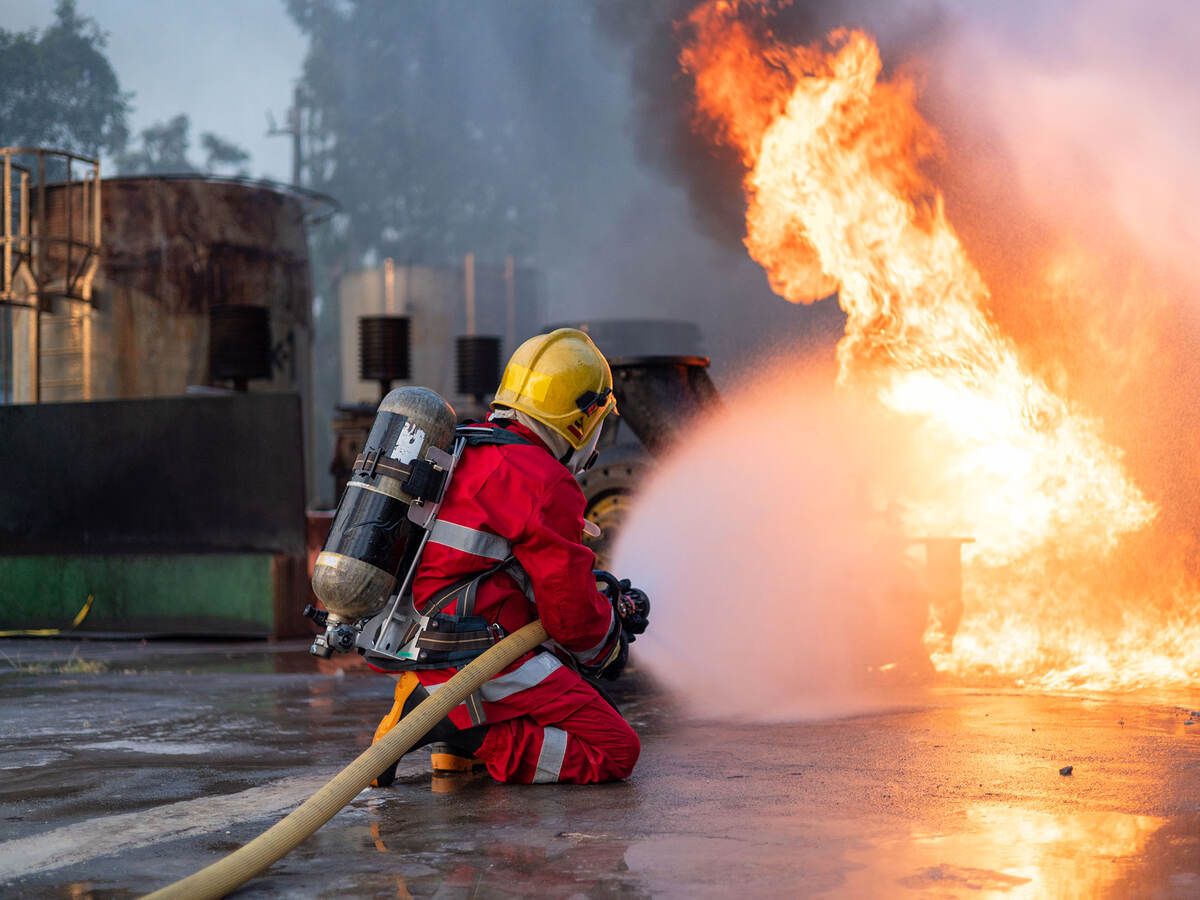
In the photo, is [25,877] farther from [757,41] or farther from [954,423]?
[757,41]

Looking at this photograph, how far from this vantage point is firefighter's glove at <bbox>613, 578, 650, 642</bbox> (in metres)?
4.86

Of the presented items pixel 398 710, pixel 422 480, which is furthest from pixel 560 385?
pixel 398 710

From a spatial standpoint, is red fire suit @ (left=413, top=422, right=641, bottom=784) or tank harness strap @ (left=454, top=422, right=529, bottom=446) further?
tank harness strap @ (left=454, top=422, right=529, bottom=446)

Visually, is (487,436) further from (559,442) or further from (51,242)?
(51,242)

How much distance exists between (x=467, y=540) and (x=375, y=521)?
322 millimetres

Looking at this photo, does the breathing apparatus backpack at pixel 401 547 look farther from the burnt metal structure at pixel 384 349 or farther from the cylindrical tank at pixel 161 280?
the burnt metal structure at pixel 384 349

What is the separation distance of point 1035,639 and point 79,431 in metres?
7.71

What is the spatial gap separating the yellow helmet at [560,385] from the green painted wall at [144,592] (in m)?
6.05

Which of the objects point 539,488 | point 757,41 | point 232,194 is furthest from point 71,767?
point 232,194

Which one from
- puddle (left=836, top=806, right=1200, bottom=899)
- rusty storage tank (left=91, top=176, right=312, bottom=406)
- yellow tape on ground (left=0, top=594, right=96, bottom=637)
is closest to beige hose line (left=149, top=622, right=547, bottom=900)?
puddle (left=836, top=806, right=1200, bottom=899)

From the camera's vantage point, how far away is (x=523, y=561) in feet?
14.6


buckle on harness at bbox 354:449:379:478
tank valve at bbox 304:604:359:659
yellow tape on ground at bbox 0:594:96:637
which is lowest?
yellow tape on ground at bbox 0:594:96:637

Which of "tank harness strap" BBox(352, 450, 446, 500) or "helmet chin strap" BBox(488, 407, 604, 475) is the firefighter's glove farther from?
"tank harness strap" BBox(352, 450, 446, 500)

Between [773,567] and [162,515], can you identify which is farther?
[162,515]
